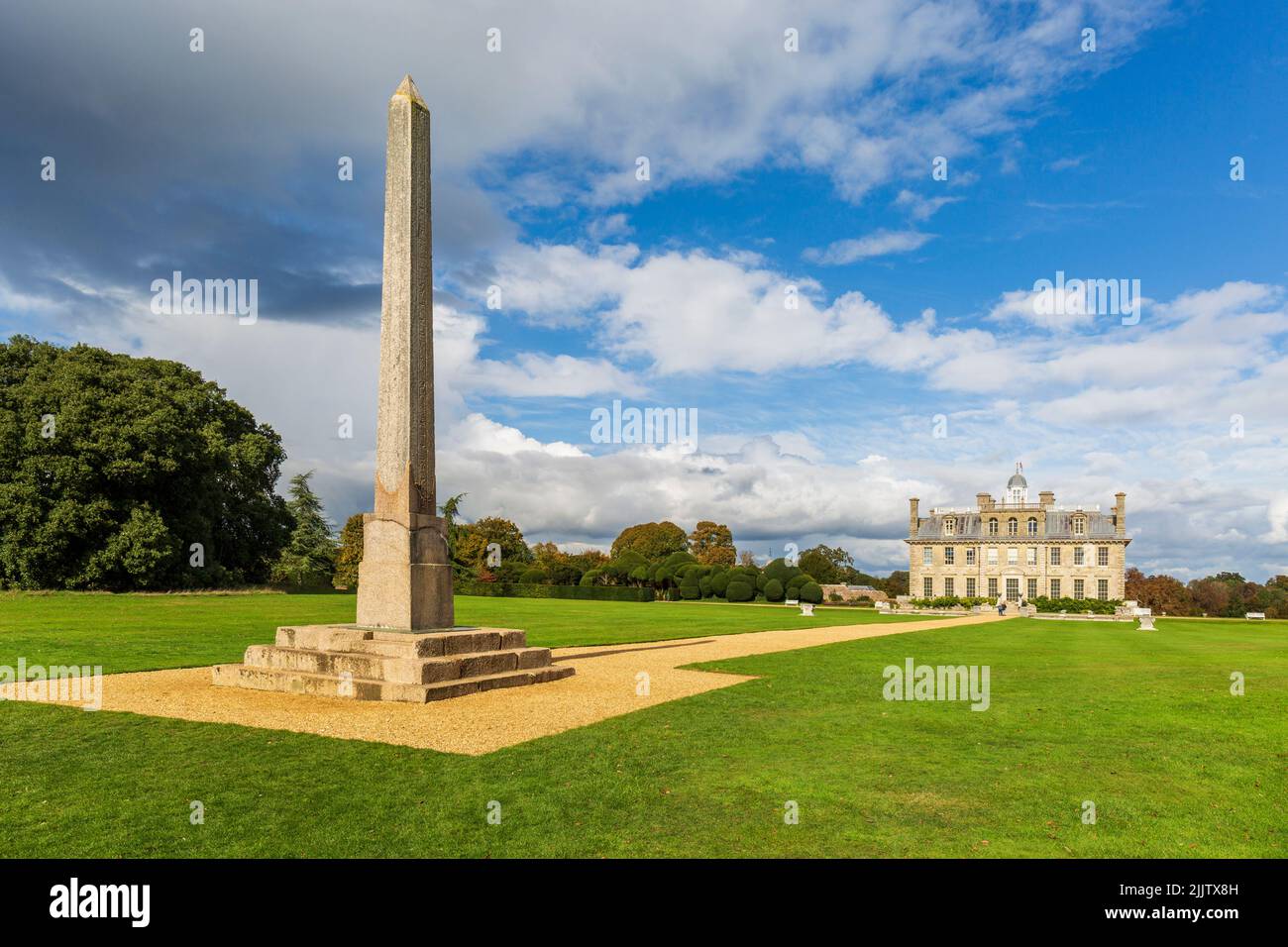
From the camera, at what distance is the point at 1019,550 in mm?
76062

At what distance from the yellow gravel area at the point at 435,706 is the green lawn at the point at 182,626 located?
2769mm

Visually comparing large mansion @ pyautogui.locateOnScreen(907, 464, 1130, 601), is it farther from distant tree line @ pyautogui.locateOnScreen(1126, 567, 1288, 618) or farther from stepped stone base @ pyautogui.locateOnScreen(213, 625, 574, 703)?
stepped stone base @ pyautogui.locateOnScreen(213, 625, 574, 703)

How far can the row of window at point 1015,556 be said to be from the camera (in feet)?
240

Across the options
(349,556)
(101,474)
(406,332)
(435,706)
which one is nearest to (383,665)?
(435,706)

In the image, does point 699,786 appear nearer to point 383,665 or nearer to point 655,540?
point 383,665

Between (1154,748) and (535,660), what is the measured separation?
847cm

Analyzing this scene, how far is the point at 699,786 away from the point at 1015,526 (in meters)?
78.0

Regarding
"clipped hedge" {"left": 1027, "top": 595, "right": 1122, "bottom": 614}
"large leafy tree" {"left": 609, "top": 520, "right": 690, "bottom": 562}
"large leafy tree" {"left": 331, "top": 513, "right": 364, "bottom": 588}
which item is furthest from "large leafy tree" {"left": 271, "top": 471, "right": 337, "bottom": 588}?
"clipped hedge" {"left": 1027, "top": 595, "right": 1122, "bottom": 614}

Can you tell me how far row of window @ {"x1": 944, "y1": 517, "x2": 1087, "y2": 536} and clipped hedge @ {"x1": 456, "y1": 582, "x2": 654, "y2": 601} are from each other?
3498 cm

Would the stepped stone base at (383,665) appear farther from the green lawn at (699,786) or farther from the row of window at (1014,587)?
the row of window at (1014,587)

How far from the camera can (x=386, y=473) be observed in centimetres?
1269
